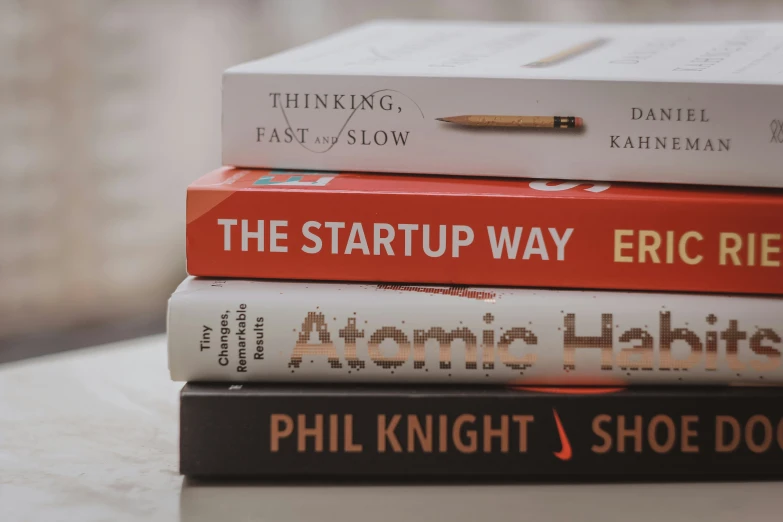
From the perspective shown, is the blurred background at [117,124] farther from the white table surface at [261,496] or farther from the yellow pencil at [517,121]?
the yellow pencil at [517,121]

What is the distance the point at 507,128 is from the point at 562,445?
0.56ft

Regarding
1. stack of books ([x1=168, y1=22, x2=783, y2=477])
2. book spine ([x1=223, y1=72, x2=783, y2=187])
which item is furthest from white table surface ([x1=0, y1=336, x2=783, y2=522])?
book spine ([x1=223, y1=72, x2=783, y2=187])

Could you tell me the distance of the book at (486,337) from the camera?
1.39ft

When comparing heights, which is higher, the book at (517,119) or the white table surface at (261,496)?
the book at (517,119)

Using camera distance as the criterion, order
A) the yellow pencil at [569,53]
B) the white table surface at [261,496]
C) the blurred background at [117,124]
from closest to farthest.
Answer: the white table surface at [261,496] → the yellow pencil at [569,53] → the blurred background at [117,124]

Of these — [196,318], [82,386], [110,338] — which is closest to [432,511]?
[196,318]

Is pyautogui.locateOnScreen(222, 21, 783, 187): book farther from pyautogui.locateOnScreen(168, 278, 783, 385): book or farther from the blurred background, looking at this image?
the blurred background

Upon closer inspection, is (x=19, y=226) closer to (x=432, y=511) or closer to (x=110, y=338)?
(x=110, y=338)

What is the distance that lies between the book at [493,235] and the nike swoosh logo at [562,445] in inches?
2.8

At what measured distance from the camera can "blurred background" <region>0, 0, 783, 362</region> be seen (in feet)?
4.67

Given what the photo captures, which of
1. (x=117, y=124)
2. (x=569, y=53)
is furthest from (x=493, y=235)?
(x=117, y=124)

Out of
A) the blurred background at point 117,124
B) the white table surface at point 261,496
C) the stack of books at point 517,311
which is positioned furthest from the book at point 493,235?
the blurred background at point 117,124

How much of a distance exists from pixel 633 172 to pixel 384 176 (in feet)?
0.45

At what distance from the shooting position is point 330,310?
429 mm
